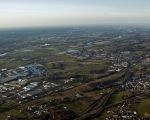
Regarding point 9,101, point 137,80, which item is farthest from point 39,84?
point 137,80

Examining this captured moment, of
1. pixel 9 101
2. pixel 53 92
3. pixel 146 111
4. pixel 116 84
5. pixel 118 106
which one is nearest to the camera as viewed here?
pixel 146 111

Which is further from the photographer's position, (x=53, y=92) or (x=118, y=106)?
(x=53, y=92)

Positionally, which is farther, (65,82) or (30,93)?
(65,82)

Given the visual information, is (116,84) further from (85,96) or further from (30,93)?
(30,93)

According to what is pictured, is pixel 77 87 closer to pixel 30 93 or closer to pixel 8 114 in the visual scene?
pixel 30 93

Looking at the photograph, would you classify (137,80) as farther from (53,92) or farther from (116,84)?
(53,92)

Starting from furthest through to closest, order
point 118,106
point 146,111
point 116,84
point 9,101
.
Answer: point 116,84 → point 9,101 → point 118,106 → point 146,111

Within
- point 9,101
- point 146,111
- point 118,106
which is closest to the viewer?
point 146,111

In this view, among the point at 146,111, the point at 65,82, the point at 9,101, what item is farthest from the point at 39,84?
the point at 146,111

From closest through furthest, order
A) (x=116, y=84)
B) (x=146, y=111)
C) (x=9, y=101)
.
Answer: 1. (x=146, y=111)
2. (x=9, y=101)
3. (x=116, y=84)
